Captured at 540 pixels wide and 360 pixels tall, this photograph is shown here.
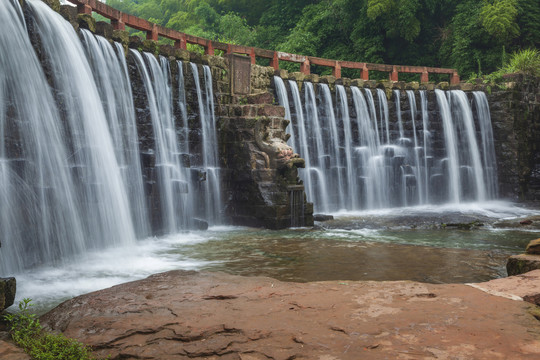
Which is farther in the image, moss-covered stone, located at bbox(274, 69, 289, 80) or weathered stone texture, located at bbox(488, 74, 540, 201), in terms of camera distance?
weathered stone texture, located at bbox(488, 74, 540, 201)

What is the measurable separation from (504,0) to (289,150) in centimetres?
1817

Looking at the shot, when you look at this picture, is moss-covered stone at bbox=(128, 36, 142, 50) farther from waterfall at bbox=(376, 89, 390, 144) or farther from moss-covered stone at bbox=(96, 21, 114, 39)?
waterfall at bbox=(376, 89, 390, 144)

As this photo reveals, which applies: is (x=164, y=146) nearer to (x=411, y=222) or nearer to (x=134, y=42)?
(x=134, y=42)

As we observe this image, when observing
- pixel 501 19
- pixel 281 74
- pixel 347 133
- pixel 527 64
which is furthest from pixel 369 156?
pixel 501 19

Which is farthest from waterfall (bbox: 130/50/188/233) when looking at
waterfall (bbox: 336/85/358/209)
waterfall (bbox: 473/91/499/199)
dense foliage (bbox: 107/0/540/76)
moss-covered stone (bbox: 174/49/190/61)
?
dense foliage (bbox: 107/0/540/76)

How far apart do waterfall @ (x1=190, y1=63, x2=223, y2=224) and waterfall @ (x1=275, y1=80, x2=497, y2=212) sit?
3767 millimetres

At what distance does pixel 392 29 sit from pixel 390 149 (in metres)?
11.5

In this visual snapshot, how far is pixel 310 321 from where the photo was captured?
3.99m

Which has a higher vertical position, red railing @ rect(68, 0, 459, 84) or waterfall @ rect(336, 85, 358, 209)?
red railing @ rect(68, 0, 459, 84)

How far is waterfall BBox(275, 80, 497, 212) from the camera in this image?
17.9m

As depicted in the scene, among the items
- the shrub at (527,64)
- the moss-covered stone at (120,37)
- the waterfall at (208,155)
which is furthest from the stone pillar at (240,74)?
the shrub at (527,64)

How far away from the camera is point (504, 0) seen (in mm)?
25391

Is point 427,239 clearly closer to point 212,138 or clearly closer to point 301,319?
point 212,138

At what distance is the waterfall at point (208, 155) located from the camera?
1355 centimetres
